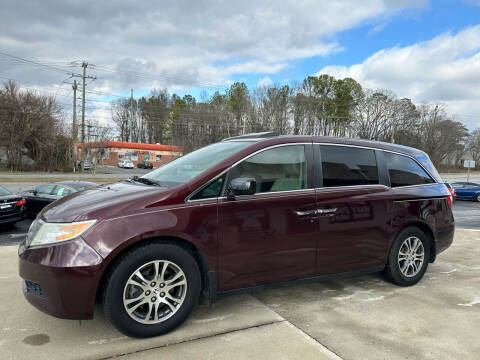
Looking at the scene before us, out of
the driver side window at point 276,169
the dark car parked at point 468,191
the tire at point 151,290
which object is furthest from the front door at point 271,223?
the dark car parked at point 468,191

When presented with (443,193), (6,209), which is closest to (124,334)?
(443,193)

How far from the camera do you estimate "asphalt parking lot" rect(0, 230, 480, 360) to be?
274 cm

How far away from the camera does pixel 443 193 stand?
456 centimetres

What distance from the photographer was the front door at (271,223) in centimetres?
313

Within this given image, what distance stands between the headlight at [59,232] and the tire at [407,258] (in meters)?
3.30

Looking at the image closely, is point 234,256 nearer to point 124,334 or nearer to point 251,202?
point 251,202

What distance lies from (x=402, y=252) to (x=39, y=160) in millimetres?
41074

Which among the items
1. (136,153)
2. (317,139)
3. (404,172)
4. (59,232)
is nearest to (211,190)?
(59,232)

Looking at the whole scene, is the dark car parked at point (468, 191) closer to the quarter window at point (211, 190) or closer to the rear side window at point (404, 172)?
the rear side window at point (404, 172)

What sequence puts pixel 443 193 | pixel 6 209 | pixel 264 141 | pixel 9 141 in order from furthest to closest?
pixel 9 141 < pixel 6 209 < pixel 443 193 < pixel 264 141

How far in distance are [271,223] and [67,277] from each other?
5.66 ft

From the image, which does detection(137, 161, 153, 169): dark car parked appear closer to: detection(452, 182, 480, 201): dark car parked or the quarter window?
detection(452, 182, 480, 201): dark car parked

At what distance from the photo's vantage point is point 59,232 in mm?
2715

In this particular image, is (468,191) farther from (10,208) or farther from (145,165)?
(145,165)
